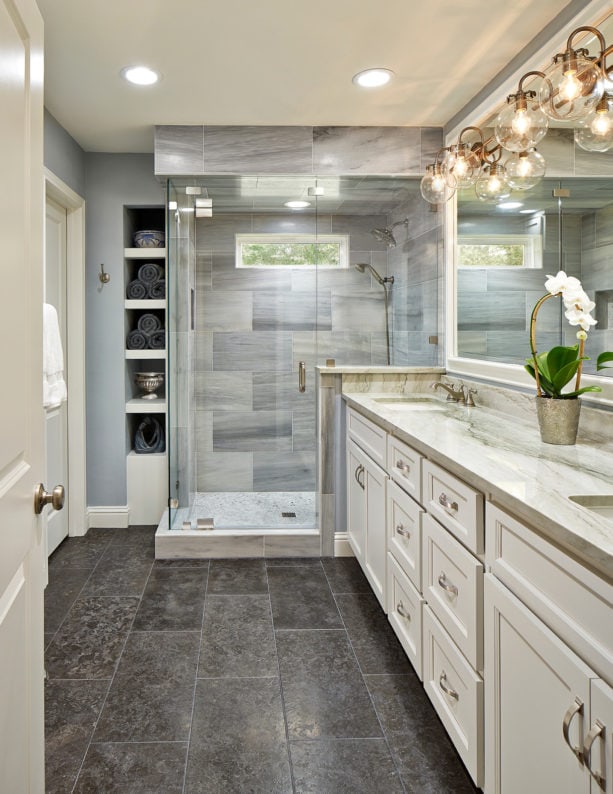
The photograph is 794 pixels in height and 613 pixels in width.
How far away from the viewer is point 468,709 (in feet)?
4.79

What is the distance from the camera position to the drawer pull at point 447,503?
1576 mm

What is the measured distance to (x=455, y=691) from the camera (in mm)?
1569

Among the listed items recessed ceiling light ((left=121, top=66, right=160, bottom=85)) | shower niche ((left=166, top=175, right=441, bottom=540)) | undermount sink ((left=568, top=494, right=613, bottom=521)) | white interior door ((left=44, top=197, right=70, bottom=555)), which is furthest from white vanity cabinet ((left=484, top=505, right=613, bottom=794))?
white interior door ((left=44, top=197, right=70, bottom=555))

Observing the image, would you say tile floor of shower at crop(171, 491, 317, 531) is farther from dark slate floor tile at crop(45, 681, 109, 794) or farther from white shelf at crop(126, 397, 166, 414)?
dark slate floor tile at crop(45, 681, 109, 794)

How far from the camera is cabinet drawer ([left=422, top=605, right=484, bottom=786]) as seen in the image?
1401 millimetres

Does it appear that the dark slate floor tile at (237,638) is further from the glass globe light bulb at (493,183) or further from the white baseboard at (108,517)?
the glass globe light bulb at (493,183)

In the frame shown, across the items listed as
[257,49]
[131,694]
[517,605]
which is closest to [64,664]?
[131,694]

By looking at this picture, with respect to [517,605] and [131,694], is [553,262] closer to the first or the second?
[517,605]

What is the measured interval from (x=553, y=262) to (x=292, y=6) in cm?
135

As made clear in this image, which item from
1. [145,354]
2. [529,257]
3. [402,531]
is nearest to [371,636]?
[402,531]

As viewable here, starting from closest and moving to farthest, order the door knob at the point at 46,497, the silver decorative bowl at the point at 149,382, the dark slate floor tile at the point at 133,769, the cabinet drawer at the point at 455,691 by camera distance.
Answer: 1. the door knob at the point at 46,497
2. the cabinet drawer at the point at 455,691
3. the dark slate floor tile at the point at 133,769
4. the silver decorative bowl at the point at 149,382

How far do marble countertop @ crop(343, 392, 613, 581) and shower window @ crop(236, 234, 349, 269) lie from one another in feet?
3.64

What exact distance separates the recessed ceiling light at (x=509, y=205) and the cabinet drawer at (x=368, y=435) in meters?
1.09

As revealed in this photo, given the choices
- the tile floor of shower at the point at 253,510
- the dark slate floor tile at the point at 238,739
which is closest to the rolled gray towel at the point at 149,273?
the tile floor of shower at the point at 253,510
